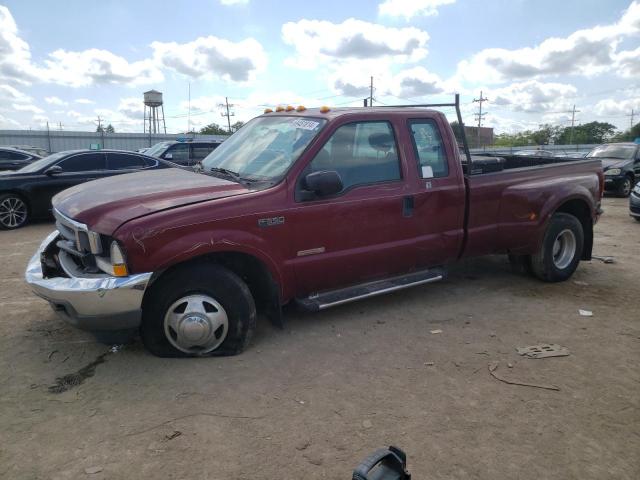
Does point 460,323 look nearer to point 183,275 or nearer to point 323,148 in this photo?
point 323,148

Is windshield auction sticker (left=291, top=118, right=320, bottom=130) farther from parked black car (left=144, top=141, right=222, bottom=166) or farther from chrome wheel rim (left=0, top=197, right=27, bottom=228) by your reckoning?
parked black car (left=144, top=141, right=222, bottom=166)

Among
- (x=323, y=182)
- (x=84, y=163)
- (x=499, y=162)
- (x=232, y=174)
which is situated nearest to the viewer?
(x=323, y=182)

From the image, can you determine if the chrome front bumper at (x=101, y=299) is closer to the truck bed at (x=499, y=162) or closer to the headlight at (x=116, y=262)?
the headlight at (x=116, y=262)

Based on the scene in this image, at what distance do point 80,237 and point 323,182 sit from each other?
1.79 m

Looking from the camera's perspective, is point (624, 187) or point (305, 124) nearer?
point (305, 124)

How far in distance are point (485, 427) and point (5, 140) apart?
34.3m

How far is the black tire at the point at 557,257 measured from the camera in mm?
5617

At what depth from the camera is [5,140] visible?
30.0 metres

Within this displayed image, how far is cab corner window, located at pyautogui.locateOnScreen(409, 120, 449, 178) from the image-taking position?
15.2 feet

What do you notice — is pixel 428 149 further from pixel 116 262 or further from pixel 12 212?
pixel 12 212

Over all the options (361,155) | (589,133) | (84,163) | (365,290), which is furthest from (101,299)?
(589,133)

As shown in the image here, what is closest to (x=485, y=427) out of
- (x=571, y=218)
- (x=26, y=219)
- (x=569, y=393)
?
(x=569, y=393)

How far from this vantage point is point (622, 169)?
1500cm

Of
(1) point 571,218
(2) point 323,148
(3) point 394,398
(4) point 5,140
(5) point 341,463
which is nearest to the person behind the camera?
(5) point 341,463
